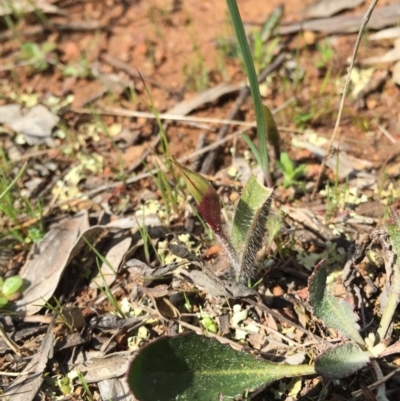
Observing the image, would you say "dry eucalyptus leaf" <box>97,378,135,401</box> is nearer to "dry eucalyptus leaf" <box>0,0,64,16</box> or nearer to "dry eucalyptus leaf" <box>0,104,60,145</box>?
"dry eucalyptus leaf" <box>0,104,60,145</box>

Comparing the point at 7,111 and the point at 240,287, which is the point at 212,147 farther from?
the point at 7,111

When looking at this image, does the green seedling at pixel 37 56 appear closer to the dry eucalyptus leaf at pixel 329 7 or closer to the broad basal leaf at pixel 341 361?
the dry eucalyptus leaf at pixel 329 7

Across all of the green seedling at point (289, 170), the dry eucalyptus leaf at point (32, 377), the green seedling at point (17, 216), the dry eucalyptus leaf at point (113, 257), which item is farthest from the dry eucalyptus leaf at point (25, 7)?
the dry eucalyptus leaf at point (32, 377)

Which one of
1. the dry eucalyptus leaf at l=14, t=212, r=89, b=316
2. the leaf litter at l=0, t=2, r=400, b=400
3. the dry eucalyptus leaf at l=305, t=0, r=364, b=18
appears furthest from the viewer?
the dry eucalyptus leaf at l=305, t=0, r=364, b=18

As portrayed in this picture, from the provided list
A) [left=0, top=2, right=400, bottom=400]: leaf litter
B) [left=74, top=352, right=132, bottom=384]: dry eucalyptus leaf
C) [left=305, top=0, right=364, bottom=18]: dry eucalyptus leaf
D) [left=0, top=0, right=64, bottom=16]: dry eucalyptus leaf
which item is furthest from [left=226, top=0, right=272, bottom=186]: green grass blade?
[left=0, top=0, right=64, bottom=16]: dry eucalyptus leaf

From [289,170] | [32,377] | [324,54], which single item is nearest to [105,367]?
[32,377]

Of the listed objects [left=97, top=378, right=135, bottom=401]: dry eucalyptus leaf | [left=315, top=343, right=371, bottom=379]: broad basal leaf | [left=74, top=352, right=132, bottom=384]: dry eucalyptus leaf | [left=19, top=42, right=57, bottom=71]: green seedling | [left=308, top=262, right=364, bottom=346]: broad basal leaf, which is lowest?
[left=97, top=378, right=135, bottom=401]: dry eucalyptus leaf
